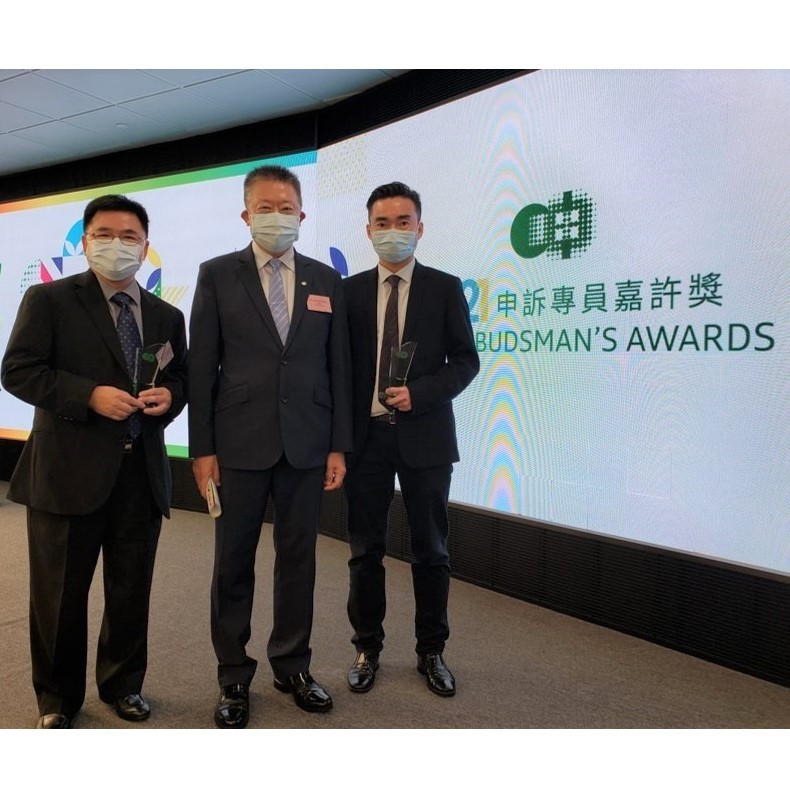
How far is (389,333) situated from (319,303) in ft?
0.97

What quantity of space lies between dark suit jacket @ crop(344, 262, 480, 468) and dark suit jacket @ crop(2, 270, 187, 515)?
2.48ft

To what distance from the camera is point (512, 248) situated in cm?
337

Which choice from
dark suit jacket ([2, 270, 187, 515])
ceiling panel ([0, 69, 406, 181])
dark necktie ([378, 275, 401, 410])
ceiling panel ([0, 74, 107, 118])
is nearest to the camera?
dark suit jacket ([2, 270, 187, 515])

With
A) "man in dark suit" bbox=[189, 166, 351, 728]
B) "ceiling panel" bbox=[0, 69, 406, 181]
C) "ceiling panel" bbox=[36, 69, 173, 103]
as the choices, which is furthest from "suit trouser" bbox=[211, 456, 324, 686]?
"ceiling panel" bbox=[36, 69, 173, 103]

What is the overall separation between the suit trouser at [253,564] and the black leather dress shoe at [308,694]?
0.03m

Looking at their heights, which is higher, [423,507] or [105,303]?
[105,303]

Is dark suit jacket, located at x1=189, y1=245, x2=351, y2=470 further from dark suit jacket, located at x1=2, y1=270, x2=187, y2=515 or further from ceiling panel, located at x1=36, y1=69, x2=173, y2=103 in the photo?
ceiling panel, located at x1=36, y1=69, x2=173, y2=103

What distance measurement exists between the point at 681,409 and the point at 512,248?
121 centimetres

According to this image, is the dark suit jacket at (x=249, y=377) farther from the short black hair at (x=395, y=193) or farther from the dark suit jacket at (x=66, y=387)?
the short black hair at (x=395, y=193)

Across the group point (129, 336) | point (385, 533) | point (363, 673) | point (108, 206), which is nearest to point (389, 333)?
point (385, 533)

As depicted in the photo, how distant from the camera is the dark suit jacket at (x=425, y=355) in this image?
2.26 meters

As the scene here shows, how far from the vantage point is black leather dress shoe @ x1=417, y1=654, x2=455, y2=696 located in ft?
7.50

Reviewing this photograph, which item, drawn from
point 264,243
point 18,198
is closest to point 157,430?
point 264,243
